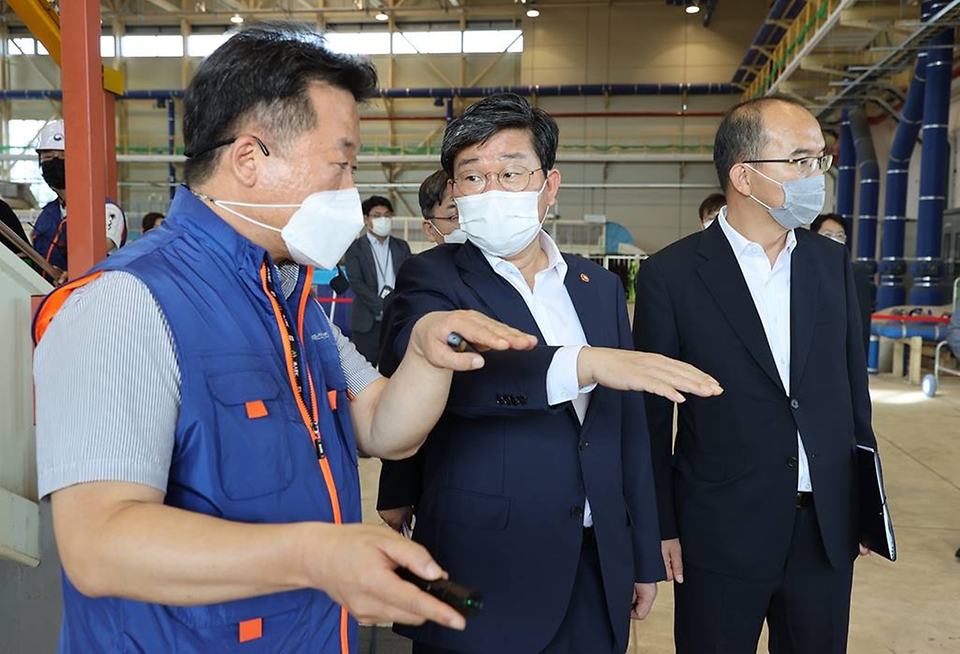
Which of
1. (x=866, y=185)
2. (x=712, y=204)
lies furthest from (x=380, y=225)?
(x=866, y=185)

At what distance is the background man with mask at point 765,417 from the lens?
2062mm

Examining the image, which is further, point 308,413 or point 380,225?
point 380,225

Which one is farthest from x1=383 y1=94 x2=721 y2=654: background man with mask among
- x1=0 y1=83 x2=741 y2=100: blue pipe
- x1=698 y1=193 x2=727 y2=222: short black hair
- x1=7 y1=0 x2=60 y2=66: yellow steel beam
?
x1=0 y1=83 x2=741 y2=100: blue pipe

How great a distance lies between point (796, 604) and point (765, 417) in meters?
0.51

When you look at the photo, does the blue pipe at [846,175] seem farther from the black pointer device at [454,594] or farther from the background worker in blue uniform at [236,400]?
the black pointer device at [454,594]

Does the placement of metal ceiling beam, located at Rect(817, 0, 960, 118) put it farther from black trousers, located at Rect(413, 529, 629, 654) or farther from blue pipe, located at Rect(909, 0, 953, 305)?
black trousers, located at Rect(413, 529, 629, 654)

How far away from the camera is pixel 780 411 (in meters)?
2.07

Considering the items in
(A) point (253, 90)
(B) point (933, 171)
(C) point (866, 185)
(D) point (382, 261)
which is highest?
(C) point (866, 185)

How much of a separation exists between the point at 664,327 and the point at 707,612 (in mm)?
786

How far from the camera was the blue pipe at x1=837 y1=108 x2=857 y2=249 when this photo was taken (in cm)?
1445

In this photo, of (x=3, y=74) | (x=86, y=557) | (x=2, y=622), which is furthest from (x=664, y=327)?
(x=3, y=74)

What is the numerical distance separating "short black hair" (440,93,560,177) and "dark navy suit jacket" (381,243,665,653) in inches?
12.6

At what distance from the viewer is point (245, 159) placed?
3.89 feet

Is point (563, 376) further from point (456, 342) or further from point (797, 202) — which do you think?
point (797, 202)
